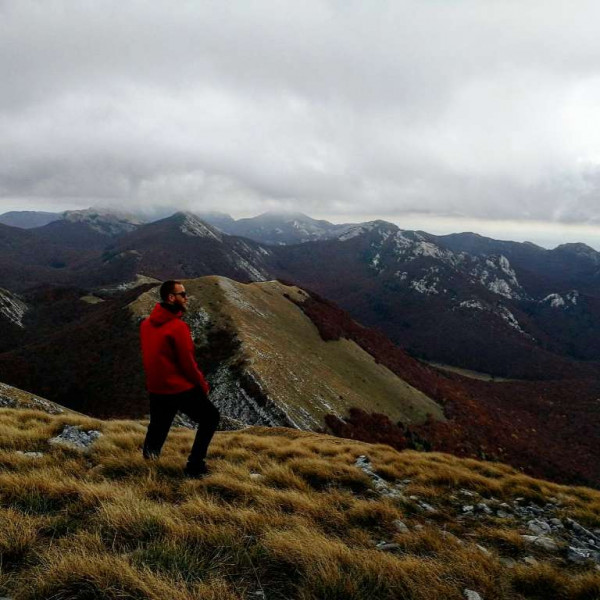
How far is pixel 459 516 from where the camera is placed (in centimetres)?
874

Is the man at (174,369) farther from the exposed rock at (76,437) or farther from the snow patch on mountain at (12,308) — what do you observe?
the snow patch on mountain at (12,308)

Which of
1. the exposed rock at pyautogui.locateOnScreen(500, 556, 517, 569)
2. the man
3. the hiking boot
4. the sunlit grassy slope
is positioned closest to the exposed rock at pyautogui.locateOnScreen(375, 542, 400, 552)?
the exposed rock at pyautogui.locateOnScreen(500, 556, 517, 569)

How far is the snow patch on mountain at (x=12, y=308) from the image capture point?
122919 millimetres

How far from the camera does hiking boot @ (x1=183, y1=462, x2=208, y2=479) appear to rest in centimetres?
848

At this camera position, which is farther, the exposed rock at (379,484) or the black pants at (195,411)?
the exposed rock at (379,484)

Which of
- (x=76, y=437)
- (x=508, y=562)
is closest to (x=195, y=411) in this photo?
(x=76, y=437)

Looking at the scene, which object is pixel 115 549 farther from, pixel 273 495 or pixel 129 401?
pixel 129 401

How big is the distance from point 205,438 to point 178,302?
3061 millimetres

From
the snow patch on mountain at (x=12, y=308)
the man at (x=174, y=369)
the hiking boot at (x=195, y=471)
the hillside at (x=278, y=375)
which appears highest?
the man at (x=174, y=369)

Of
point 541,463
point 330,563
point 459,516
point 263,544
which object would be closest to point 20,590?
point 263,544

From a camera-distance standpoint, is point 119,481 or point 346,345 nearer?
point 119,481

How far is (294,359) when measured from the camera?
57094mm

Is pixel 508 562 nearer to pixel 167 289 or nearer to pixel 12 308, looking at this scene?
pixel 167 289

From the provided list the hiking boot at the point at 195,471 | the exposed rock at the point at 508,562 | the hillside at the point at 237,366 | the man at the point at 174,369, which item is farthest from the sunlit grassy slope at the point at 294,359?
the exposed rock at the point at 508,562
